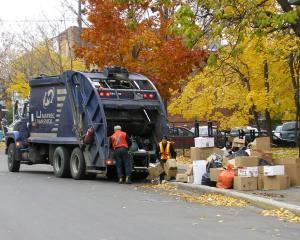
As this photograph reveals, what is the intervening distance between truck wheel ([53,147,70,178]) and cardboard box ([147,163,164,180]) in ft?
8.71

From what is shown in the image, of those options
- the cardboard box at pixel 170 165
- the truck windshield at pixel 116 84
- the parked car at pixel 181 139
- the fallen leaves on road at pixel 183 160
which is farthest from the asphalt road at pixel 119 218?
the parked car at pixel 181 139

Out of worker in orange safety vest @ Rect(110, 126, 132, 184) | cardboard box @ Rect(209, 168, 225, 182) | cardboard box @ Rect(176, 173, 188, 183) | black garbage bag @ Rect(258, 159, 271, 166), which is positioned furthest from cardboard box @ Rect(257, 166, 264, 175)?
worker in orange safety vest @ Rect(110, 126, 132, 184)

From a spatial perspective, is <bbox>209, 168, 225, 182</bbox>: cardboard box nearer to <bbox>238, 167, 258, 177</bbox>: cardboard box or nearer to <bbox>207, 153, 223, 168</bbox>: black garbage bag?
<bbox>207, 153, 223, 168</bbox>: black garbage bag

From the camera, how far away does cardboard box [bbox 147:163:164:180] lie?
17.2 metres

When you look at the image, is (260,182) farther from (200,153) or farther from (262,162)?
(200,153)

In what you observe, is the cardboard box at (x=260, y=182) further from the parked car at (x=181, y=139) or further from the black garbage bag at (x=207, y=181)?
the parked car at (x=181, y=139)

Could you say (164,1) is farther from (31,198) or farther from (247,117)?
(247,117)

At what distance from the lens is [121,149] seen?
53.4 ft

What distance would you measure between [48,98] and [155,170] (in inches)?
182

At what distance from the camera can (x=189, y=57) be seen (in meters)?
22.2

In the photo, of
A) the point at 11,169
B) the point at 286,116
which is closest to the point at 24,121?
the point at 11,169

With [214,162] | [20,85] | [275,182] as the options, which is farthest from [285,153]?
[20,85]

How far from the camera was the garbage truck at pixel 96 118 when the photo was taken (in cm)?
1689

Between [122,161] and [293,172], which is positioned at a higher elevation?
[122,161]
